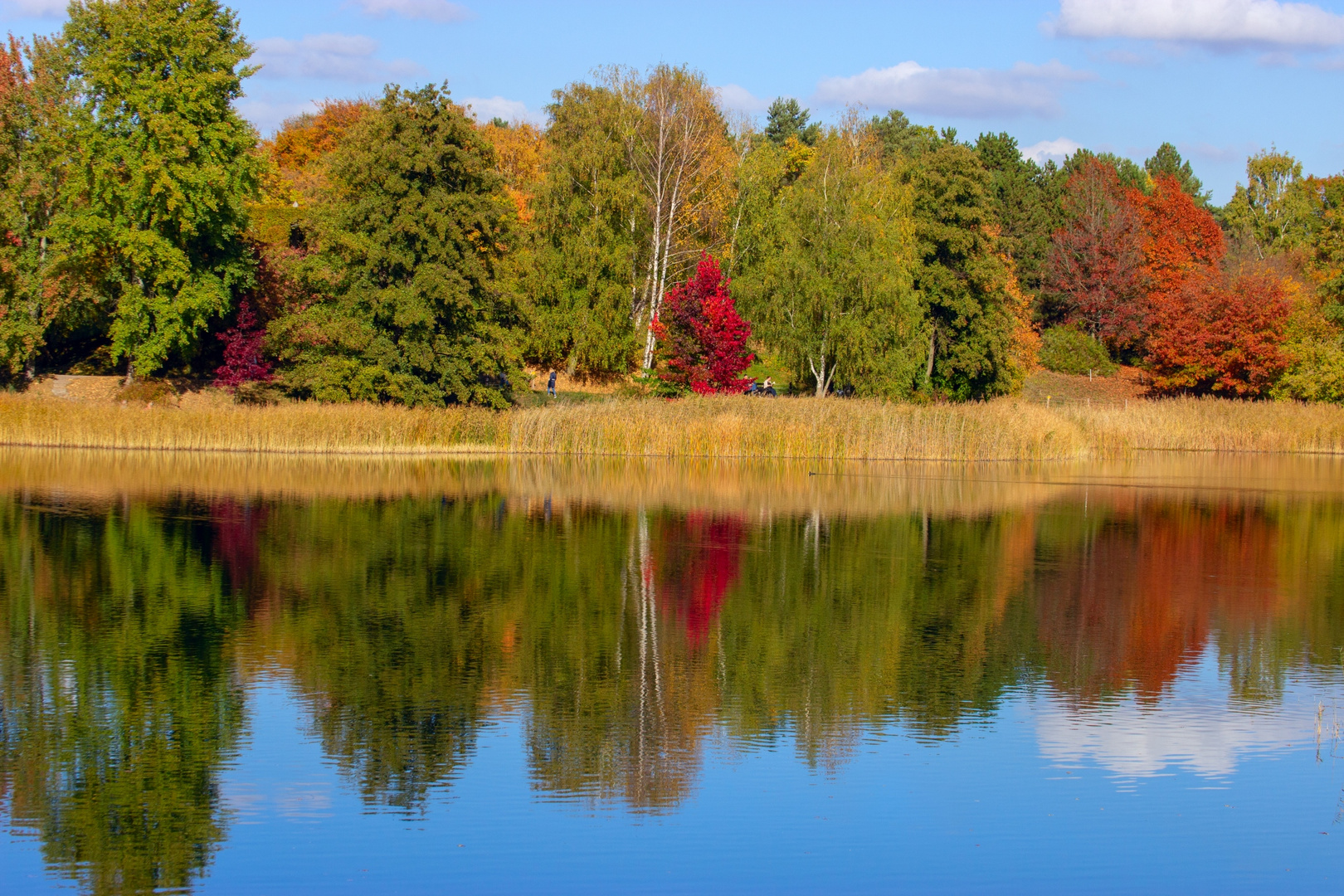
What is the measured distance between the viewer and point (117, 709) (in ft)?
30.0

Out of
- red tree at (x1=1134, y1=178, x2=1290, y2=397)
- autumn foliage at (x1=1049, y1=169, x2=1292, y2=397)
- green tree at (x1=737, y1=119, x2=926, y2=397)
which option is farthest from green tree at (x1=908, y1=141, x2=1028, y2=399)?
autumn foliage at (x1=1049, y1=169, x2=1292, y2=397)

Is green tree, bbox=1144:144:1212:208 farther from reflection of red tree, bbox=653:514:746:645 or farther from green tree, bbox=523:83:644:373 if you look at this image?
reflection of red tree, bbox=653:514:746:645

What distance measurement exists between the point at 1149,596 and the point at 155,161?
1383 inches

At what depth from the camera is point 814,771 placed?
8.26m

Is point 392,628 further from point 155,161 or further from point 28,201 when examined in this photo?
point 28,201

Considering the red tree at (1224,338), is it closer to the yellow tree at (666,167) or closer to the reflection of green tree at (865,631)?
the yellow tree at (666,167)

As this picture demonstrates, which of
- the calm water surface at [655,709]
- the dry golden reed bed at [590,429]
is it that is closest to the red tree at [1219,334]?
the dry golden reed bed at [590,429]

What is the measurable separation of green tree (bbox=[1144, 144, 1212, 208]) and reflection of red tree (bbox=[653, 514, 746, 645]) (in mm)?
77957

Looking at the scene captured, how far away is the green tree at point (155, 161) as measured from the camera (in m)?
40.6

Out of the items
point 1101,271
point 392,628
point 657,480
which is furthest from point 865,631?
point 1101,271

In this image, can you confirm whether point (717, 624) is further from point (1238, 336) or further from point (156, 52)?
point (1238, 336)

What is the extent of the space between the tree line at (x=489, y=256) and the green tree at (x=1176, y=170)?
28697mm

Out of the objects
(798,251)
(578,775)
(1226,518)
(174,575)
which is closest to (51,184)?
(798,251)

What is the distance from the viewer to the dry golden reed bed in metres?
34.0
